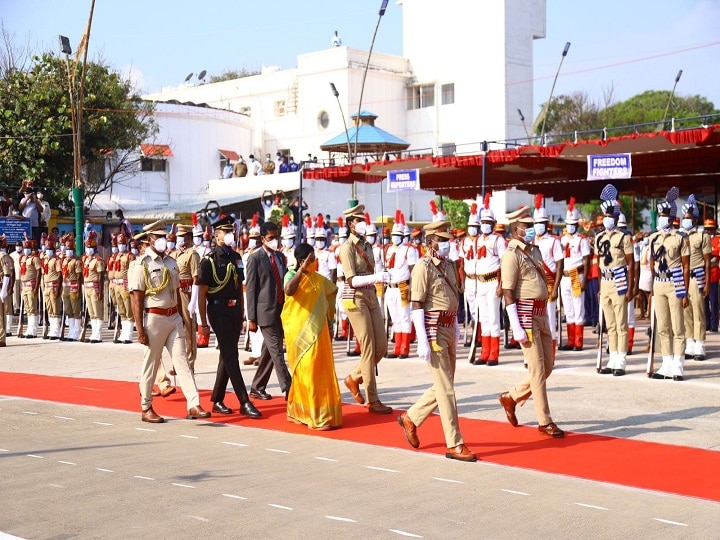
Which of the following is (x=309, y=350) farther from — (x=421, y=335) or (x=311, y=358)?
(x=421, y=335)

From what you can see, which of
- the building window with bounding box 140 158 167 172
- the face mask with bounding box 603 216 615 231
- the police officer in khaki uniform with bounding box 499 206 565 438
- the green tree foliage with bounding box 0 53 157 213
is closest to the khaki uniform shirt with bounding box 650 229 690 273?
the face mask with bounding box 603 216 615 231

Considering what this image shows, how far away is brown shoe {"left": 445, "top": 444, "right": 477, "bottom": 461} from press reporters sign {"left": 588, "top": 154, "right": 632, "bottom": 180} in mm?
11991

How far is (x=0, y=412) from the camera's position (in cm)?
1118

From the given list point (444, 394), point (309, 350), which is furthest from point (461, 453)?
point (309, 350)

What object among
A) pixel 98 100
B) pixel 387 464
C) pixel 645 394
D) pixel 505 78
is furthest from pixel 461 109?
pixel 387 464

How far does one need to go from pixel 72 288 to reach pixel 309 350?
12.1m

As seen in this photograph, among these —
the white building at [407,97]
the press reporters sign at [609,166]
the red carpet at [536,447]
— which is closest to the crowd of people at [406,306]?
the red carpet at [536,447]

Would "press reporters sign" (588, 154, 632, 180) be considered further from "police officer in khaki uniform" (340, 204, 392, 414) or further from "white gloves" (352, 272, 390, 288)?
"white gloves" (352, 272, 390, 288)

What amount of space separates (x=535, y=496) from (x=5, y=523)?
146 inches

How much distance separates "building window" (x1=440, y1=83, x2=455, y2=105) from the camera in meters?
54.8

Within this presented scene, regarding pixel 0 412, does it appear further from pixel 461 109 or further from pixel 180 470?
pixel 461 109

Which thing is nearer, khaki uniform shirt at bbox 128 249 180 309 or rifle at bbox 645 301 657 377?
khaki uniform shirt at bbox 128 249 180 309

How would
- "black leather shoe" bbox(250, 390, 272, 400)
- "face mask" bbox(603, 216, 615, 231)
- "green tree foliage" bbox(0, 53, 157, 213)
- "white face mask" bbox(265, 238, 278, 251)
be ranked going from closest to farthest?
"white face mask" bbox(265, 238, 278, 251), "black leather shoe" bbox(250, 390, 272, 400), "face mask" bbox(603, 216, 615, 231), "green tree foliage" bbox(0, 53, 157, 213)

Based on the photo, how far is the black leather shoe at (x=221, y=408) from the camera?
1070cm
